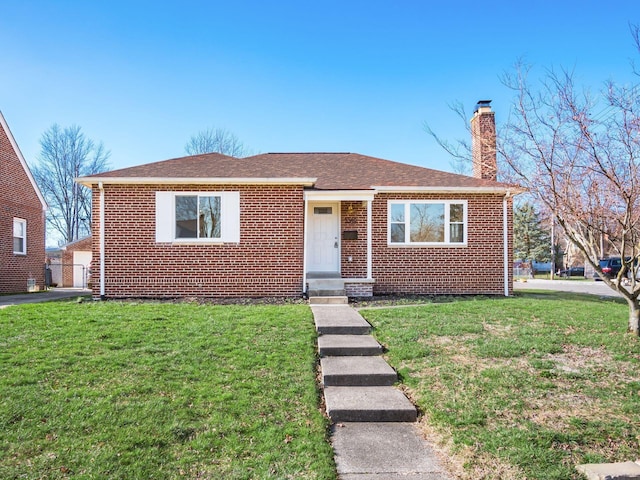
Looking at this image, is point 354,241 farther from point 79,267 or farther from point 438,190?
point 79,267

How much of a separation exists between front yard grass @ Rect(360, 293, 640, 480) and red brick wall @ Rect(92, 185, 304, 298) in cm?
389

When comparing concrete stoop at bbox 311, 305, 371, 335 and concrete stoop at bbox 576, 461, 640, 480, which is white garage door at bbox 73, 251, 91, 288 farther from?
concrete stoop at bbox 576, 461, 640, 480

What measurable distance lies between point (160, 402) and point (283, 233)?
7.02 metres

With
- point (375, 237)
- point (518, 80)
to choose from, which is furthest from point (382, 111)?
point (518, 80)

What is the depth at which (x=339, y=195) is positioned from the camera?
11.1 m

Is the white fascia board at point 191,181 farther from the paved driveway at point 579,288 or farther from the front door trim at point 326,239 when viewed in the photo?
the paved driveway at point 579,288

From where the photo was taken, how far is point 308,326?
709 centimetres

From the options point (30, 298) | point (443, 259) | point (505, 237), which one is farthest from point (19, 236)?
point (505, 237)

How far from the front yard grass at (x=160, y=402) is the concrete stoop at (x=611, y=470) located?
1.92 m

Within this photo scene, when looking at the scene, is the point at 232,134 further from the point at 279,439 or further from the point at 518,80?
the point at 279,439

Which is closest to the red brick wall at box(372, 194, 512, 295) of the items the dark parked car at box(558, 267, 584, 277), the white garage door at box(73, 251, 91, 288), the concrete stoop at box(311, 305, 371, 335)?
the concrete stoop at box(311, 305, 371, 335)

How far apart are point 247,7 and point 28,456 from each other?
10616 millimetres

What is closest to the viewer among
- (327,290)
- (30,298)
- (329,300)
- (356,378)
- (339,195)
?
(356,378)

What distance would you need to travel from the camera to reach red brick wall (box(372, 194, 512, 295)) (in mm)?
11789
